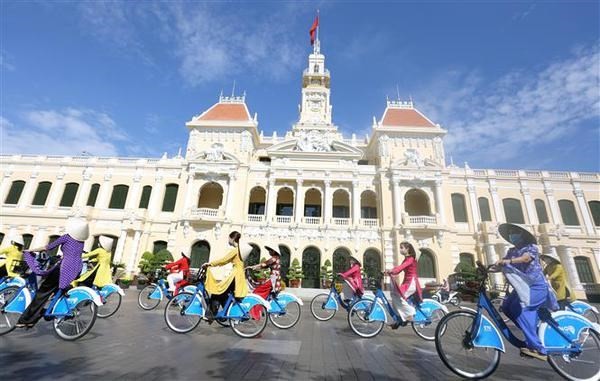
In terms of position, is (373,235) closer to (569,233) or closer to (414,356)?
(569,233)

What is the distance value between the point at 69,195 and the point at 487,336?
1186 inches

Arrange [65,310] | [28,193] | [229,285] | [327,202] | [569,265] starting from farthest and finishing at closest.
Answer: [28,193] < [327,202] < [569,265] < [229,285] < [65,310]

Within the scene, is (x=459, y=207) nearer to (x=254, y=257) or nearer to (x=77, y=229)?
(x=254, y=257)

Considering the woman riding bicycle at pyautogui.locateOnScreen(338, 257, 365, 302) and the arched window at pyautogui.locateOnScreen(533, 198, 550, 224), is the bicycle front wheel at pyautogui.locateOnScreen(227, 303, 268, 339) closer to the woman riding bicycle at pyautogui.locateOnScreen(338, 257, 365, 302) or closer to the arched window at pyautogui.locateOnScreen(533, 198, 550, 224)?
the woman riding bicycle at pyautogui.locateOnScreen(338, 257, 365, 302)

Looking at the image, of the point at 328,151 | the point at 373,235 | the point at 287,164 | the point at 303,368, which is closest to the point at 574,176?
the point at 373,235

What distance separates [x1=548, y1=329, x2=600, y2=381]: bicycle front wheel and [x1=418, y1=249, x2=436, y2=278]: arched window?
1758 centimetres

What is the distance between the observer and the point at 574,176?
2297 centimetres

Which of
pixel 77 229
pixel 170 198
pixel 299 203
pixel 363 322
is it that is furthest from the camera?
pixel 170 198

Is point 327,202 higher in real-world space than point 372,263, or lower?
higher

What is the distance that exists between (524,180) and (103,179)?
35636 millimetres

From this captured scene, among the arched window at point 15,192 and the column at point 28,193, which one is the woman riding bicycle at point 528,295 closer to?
the column at point 28,193

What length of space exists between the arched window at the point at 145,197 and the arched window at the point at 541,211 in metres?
31.8

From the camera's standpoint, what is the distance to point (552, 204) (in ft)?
72.7

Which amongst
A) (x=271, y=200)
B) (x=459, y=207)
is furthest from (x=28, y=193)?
(x=459, y=207)
